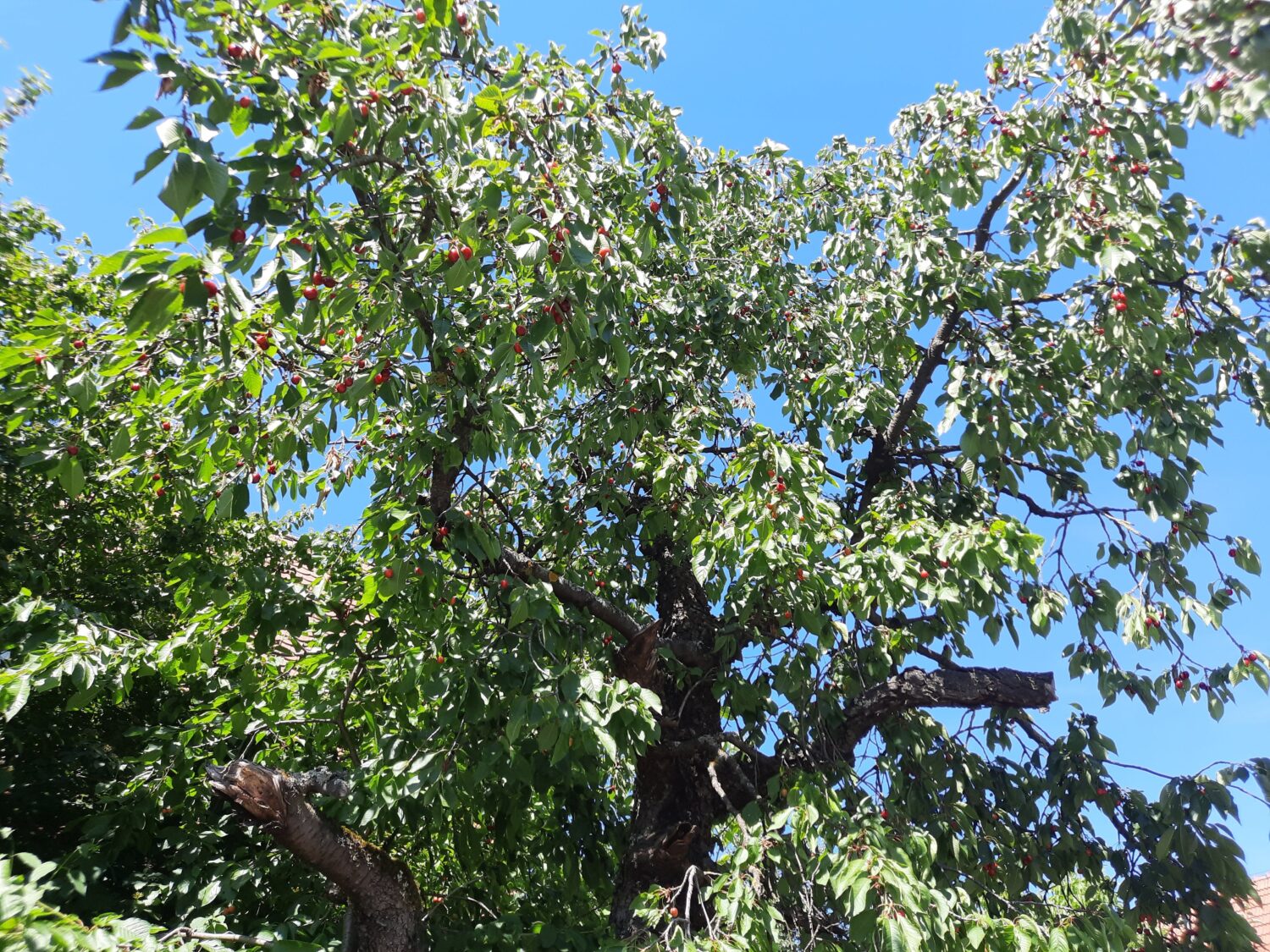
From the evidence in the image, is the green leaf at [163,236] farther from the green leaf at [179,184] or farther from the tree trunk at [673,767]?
the tree trunk at [673,767]

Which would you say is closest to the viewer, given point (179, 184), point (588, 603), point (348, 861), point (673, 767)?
point (179, 184)

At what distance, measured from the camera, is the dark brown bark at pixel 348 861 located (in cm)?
318

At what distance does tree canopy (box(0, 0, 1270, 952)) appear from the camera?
295 centimetres

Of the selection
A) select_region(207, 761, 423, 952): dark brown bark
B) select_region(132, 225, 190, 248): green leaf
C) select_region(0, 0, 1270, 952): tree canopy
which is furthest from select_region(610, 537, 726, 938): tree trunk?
select_region(132, 225, 190, 248): green leaf

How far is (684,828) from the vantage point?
4.57 meters

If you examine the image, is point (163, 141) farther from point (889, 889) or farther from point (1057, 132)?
point (1057, 132)

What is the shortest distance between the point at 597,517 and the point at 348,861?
2.33 metres

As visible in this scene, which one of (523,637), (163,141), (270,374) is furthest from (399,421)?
(163,141)

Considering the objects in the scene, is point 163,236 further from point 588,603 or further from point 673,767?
point 673,767

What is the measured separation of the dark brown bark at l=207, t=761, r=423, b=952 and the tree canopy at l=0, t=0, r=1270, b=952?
2 cm

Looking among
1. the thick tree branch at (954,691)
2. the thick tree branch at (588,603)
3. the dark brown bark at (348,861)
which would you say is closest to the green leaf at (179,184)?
the dark brown bark at (348,861)

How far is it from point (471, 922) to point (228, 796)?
173 centimetres

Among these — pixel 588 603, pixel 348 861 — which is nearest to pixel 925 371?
pixel 588 603

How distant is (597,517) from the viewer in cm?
521
